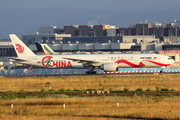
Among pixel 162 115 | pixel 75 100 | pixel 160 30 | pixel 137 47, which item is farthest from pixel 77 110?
pixel 160 30

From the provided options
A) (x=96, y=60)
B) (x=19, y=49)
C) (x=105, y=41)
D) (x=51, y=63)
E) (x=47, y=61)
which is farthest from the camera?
(x=105, y=41)

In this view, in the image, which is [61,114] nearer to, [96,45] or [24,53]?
[24,53]

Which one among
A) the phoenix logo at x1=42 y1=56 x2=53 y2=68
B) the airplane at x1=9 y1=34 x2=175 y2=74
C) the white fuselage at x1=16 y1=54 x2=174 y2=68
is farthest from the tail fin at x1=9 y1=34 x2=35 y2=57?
the phoenix logo at x1=42 y1=56 x2=53 y2=68

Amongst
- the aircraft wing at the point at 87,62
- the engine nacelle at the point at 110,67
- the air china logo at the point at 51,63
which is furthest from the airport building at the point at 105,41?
the air china logo at the point at 51,63

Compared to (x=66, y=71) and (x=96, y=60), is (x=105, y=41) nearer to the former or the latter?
(x=66, y=71)

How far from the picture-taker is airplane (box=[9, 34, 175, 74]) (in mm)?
57594

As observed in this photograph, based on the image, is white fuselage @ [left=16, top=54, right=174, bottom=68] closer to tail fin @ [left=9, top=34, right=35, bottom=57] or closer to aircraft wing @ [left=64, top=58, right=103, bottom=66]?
aircraft wing @ [left=64, top=58, right=103, bottom=66]

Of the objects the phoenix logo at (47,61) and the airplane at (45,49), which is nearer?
the phoenix logo at (47,61)

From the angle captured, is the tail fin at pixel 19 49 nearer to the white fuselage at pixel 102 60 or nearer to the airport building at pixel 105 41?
the white fuselage at pixel 102 60

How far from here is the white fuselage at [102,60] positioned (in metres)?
57.7

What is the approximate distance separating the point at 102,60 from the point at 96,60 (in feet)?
3.96

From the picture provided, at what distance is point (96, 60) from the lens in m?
Result: 59.4

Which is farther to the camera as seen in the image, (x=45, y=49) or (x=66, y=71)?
(x=45, y=49)

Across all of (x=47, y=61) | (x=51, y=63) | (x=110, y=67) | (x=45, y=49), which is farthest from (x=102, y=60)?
(x=45, y=49)
